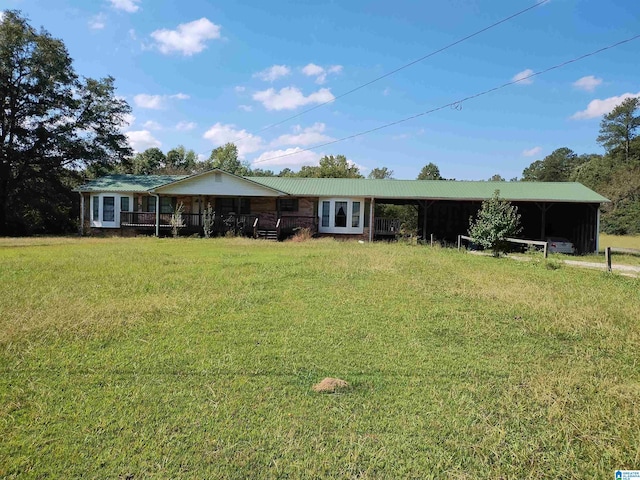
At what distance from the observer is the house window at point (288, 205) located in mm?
23469

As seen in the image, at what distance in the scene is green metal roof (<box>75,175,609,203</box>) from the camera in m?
21.0

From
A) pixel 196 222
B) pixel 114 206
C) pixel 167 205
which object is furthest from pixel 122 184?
pixel 196 222

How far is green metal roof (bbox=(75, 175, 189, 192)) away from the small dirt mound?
21236mm

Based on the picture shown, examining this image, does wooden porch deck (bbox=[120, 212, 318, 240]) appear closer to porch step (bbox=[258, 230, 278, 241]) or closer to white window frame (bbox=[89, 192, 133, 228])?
porch step (bbox=[258, 230, 278, 241])

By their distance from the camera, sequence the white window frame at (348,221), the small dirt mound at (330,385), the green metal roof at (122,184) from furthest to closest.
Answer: the green metal roof at (122,184), the white window frame at (348,221), the small dirt mound at (330,385)

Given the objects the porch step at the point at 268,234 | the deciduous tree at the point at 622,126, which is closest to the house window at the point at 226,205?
the porch step at the point at 268,234

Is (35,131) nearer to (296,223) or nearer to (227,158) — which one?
(296,223)

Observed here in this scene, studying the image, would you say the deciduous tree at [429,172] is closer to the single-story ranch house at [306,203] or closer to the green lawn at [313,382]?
the single-story ranch house at [306,203]

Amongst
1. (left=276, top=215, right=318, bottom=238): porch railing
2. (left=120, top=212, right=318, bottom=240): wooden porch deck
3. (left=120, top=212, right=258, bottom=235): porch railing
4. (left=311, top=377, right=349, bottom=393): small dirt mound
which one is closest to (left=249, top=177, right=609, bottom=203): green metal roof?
(left=276, top=215, right=318, bottom=238): porch railing

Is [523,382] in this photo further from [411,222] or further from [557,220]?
[411,222]

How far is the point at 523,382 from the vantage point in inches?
154

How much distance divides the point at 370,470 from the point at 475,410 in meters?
1.22

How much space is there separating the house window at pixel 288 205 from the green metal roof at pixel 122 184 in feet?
19.8

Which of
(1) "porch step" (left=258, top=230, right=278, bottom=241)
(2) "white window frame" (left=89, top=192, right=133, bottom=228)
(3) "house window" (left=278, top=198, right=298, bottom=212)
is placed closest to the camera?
(1) "porch step" (left=258, top=230, right=278, bottom=241)
